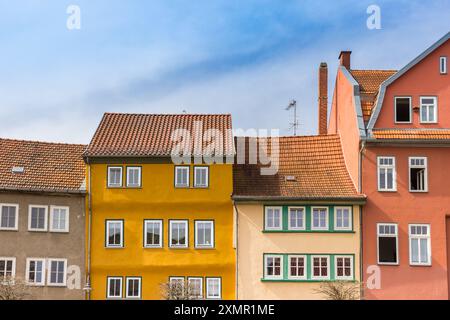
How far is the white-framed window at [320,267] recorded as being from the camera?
42719 millimetres

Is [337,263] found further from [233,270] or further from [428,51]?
[428,51]

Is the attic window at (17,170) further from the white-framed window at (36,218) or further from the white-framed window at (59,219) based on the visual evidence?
the white-framed window at (59,219)

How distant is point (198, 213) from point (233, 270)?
323 centimetres

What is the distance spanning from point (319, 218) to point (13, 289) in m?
14.6

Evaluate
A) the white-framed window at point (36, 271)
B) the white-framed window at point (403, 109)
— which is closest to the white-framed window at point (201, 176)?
the white-framed window at point (36, 271)

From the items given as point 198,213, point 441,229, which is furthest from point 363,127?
point 198,213

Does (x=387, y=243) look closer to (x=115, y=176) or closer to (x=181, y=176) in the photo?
(x=181, y=176)

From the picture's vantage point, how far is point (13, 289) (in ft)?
130

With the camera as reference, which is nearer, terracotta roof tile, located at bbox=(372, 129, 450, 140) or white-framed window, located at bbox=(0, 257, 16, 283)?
white-framed window, located at bbox=(0, 257, 16, 283)

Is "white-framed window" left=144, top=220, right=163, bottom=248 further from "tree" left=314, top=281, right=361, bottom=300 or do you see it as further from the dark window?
the dark window

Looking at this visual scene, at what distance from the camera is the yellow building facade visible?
43.1m

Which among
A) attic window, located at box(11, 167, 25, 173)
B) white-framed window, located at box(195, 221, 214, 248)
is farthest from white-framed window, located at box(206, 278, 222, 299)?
attic window, located at box(11, 167, 25, 173)

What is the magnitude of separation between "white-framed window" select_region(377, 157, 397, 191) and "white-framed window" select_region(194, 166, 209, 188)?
835 cm
